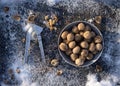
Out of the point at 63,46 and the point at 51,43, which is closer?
the point at 63,46

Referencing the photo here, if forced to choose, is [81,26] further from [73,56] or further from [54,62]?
[54,62]

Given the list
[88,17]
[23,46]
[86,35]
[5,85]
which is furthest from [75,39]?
[5,85]

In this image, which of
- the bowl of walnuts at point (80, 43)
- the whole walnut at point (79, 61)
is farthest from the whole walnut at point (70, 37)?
the whole walnut at point (79, 61)

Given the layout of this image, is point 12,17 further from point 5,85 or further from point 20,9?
point 5,85

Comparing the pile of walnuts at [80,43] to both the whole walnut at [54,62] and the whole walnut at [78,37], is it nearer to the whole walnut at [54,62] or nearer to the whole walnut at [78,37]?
the whole walnut at [78,37]

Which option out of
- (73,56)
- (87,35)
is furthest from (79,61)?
(87,35)

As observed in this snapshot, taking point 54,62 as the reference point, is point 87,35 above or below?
above

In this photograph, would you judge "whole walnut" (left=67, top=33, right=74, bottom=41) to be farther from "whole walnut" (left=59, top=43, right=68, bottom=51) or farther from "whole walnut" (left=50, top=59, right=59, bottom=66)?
"whole walnut" (left=50, top=59, right=59, bottom=66)
